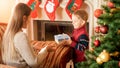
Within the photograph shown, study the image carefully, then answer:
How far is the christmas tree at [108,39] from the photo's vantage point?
1445 millimetres

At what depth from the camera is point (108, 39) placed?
147 centimetres

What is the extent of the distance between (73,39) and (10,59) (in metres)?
0.79

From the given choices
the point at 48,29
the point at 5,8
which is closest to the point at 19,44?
the point at 48,29

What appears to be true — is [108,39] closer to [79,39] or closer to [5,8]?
[79,39]

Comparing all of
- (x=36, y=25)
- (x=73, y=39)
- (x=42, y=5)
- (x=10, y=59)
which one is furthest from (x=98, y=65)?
(x=36, y=25)

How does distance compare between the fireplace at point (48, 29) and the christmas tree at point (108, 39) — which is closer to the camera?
the christmas tree at point (108, 39)

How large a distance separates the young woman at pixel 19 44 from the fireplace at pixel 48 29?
5.00 ft

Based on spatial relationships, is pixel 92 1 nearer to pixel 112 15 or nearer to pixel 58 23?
pixel 58 23

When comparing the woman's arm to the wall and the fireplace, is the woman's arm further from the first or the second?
the wall

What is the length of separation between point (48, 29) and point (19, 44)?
→ 173cm

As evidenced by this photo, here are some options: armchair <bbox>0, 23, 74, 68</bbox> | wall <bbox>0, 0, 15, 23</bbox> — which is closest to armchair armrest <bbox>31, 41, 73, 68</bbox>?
armchair <bbox>0, 23, 74, 68</bbox>

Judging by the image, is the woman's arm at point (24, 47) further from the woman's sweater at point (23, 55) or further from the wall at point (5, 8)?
the wall at point (5, 8)

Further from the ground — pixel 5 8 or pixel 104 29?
pixel 5 8

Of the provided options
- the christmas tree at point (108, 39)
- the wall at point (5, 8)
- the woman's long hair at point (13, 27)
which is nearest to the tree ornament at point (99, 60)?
the christmas tree at point (108, 39)
